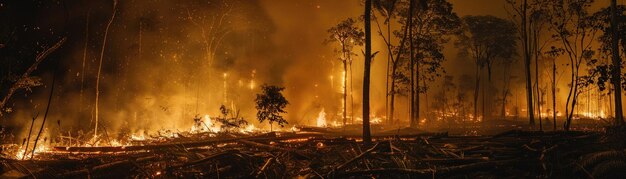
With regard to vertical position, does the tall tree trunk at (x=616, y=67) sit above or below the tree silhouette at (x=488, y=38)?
below

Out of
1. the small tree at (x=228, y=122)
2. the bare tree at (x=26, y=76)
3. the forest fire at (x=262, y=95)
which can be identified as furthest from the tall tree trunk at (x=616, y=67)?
the bare tree at (x=26, y=76)

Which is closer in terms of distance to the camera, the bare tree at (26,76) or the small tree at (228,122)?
the bare tree at (26,76)

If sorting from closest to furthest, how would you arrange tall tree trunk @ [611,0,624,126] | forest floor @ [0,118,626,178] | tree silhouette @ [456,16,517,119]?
forest floor @ [0,118,626,178]
tall tree trunk @ [611,0,624,126]
tree silhouette @ [456,16,517,119]

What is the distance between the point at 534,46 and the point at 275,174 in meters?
26.1

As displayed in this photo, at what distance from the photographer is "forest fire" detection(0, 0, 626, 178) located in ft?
32.5

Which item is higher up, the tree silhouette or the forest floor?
the tree silhouette

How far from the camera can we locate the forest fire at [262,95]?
390 inches

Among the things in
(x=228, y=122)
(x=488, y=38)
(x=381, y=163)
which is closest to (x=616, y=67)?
(x=381, y=163)

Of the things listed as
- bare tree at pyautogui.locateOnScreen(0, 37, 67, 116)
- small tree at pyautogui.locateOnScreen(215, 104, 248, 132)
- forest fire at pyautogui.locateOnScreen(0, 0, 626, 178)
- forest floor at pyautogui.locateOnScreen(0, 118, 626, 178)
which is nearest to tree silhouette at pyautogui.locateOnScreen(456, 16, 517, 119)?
forest fire at pyautogui.locateOnScreen(0, 0, 626, 178)

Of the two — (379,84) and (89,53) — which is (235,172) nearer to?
(89,53)

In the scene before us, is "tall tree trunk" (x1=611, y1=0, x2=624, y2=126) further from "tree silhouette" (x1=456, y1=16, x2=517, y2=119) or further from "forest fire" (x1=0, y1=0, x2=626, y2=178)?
"tree silhouette" (x1=456, y1=16, x2=517, y2=119)

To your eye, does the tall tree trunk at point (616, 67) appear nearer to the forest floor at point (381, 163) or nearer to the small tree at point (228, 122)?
the forest floor at point (381, 163)

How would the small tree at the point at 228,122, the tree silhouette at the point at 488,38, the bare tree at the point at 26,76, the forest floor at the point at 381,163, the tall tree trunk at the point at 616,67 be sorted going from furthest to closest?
the tree silhouette at the point at 488,38
the small tree at the point at 228,122
the tall tree trunk at the point at 616,67
the bare tree at the point at 26,76
the forest floor at the point at 381,163

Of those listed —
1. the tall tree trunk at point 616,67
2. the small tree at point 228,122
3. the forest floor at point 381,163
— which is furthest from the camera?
the small tree at point 228,122
